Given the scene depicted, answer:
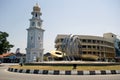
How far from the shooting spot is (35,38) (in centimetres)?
6856

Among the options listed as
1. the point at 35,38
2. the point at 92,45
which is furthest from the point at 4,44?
the point at 92,45

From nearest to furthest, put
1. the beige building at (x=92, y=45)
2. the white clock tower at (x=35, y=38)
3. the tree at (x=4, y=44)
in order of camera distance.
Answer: the tree at (x=4, y=44) < the white clock tower at (x=35, y=38) < the beige building at (x=92, y=45)

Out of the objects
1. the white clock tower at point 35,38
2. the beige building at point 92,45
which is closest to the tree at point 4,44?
the white clock tower at point 35,38

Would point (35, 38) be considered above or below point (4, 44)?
above

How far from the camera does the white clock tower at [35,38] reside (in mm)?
66938

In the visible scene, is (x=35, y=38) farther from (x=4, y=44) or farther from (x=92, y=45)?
(x=92, y=45)

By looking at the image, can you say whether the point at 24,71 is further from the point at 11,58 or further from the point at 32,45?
the point at 11,58

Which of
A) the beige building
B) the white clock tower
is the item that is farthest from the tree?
the beige building

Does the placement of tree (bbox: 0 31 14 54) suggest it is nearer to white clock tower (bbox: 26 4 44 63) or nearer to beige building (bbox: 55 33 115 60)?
white clock tower (bbox: 26 4 44 63)

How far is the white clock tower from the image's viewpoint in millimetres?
66938

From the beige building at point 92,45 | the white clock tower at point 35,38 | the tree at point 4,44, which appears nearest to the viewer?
the tree at point 4,44

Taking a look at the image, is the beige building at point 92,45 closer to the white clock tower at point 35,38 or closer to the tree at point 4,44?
the white clock tower at point 35,38

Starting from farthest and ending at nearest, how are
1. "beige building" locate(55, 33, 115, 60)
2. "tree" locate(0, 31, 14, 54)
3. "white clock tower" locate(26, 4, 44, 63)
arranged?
"beige building" locate(55, 33, 115, 60) < "white clock tower" locate(26, 4, 44, 63) < "tree" locate(0, 31, 14, 54)

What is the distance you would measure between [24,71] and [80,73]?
6.33 m
